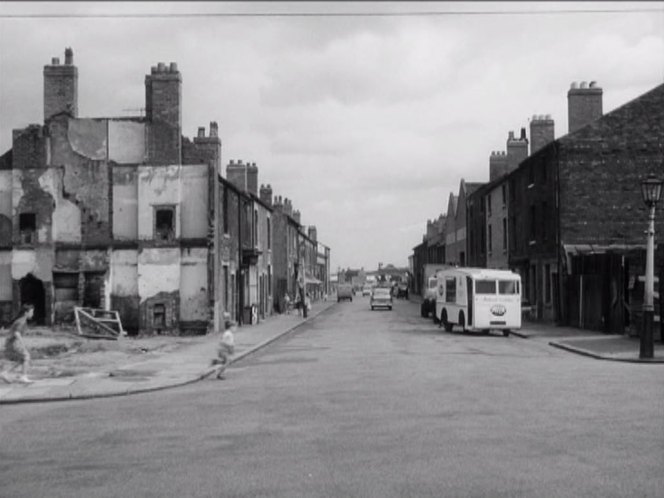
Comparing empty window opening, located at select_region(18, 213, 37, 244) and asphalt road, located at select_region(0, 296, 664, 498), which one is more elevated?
empty window opening, located at select_region(18, 213, 37, 244)

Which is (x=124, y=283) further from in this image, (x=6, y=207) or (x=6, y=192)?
(x=6, y=192)

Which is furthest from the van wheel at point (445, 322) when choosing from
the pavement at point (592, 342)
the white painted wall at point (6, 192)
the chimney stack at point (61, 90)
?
the white painted wall at point (6, 192)

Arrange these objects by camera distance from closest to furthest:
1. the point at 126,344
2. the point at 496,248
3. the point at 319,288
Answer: the point at 126,344 → the point at 496,248 → the point at 319,288

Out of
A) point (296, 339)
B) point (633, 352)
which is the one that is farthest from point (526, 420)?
point (296, 339)

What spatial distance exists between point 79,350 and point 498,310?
15.5 m

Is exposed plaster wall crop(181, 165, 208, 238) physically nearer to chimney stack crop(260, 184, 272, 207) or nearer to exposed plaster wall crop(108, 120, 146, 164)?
exposed plaster wall crop(108, 120, 146, 164)

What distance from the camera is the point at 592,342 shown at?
25.6m

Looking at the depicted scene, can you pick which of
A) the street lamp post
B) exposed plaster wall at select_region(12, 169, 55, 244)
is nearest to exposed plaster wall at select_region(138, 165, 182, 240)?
exposed plaster wall at select_region(12, 169, 55, 244)

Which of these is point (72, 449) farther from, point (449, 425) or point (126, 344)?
point (126, 344)

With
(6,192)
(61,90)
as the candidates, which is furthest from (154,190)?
(6,192)

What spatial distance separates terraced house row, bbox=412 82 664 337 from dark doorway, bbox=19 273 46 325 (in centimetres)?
2097

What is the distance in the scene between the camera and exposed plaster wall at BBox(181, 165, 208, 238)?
31.2 meters

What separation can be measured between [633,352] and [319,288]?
7649 centimetres

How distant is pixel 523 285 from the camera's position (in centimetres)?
4266
